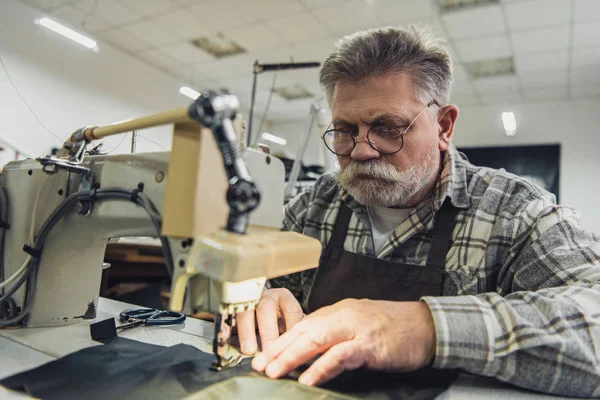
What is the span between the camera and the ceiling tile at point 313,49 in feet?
15.0

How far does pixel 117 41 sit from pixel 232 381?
4712 mm

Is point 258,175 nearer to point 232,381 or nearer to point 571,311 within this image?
point 232,381

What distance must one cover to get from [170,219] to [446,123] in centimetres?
102

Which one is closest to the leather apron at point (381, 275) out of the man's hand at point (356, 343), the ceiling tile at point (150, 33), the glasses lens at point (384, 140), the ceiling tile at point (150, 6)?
the glasses lens at point (384, 140)

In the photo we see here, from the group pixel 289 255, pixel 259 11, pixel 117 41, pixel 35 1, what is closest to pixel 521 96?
pixel 259 11

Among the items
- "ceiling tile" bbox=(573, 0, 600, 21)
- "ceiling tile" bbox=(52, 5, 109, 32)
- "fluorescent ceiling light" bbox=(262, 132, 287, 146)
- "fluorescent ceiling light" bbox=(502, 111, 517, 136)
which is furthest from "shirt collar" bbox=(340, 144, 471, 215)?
"fluorescent ceiling light" bbox=(502, 111, 517, 136)

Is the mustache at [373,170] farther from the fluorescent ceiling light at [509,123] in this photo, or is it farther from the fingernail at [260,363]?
the fluorescent ceiling light at [509,123]

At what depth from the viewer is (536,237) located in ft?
3.22

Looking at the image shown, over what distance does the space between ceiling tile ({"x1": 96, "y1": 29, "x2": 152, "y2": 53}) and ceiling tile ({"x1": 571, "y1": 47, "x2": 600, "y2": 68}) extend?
4908 mm

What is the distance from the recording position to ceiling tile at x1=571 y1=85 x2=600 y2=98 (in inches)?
213

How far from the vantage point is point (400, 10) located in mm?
3721

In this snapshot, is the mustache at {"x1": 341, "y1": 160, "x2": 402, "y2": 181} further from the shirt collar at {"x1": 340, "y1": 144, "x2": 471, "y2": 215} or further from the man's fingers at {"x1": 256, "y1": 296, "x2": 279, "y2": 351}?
the man's fingers at {"x1": 256, "y1": 296, "x2": 279, "y2": 351}

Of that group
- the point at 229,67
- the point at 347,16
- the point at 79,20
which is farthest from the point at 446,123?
the point at 229,67

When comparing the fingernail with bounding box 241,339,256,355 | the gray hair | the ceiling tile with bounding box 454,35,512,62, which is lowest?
the fingernail with bounding box 241,339,256,355
